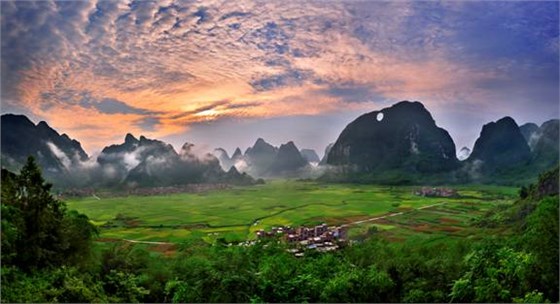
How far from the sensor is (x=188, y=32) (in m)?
5.32

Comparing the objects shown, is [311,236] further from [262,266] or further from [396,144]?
[396,144]

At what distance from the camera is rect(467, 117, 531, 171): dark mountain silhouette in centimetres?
549

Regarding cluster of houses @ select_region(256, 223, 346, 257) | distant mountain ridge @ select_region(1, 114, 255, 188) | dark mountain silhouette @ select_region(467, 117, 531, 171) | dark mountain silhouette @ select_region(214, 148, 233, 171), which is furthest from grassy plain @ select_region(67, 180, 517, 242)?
dark mountain silhouette @ select_region(467, 117, 531, 171)

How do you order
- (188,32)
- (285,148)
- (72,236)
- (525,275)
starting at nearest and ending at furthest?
(525,275) → (72,236) → (188,32) → (285,148)

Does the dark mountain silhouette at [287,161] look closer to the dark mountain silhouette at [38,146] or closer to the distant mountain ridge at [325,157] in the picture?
the distant mountain ridge at [325,157]

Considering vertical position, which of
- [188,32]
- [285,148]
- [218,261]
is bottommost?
[218,261]

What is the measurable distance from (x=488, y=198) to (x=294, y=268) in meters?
2.72

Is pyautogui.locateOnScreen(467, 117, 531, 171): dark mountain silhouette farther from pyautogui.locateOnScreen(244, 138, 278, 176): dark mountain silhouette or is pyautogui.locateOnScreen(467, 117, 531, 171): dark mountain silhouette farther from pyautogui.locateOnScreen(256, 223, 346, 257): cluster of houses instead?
pyautogui.locateOnScreen(244, 138, 278, 176): dark mountain silhouette

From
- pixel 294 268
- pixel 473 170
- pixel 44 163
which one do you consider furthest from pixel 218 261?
pixel 473 170

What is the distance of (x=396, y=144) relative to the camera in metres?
6.52

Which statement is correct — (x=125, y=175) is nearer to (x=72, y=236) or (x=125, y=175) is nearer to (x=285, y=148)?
(x=72, y=236)

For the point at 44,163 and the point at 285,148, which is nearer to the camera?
the point at 44,163

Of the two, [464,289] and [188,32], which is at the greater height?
[188,32]

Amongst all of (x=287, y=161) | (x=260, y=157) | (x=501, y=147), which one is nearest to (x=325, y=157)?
(x=287, y=161)
